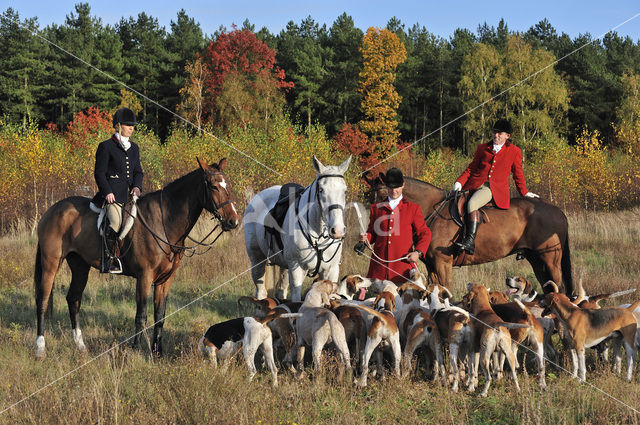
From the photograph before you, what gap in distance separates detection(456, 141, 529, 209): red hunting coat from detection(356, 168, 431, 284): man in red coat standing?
1696mm

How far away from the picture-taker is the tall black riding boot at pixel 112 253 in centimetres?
744

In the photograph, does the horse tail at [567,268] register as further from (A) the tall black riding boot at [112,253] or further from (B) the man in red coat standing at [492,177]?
(A) the tall black riding boot at [112,253]

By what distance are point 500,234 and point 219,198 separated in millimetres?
4336

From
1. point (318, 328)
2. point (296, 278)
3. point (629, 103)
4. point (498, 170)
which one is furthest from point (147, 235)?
point (629, 103)

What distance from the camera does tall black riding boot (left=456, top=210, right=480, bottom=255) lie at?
8.51 m

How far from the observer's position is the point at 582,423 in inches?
194

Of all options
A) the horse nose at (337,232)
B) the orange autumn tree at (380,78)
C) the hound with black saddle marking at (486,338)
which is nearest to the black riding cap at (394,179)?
the horse nose at (337,232)

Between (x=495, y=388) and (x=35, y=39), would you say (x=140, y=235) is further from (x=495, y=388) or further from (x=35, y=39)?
(x=35, y=39)

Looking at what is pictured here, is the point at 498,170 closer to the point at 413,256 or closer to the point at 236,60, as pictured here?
the point at 413,256

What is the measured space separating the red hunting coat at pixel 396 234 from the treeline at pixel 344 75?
118 ft

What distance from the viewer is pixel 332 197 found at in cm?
665

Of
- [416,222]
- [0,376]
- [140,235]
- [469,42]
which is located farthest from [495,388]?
[469,42]

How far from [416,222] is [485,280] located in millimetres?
4434

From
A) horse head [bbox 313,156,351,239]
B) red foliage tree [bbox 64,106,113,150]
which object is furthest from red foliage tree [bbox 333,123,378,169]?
horse head [bbox 313,156,351,239]
